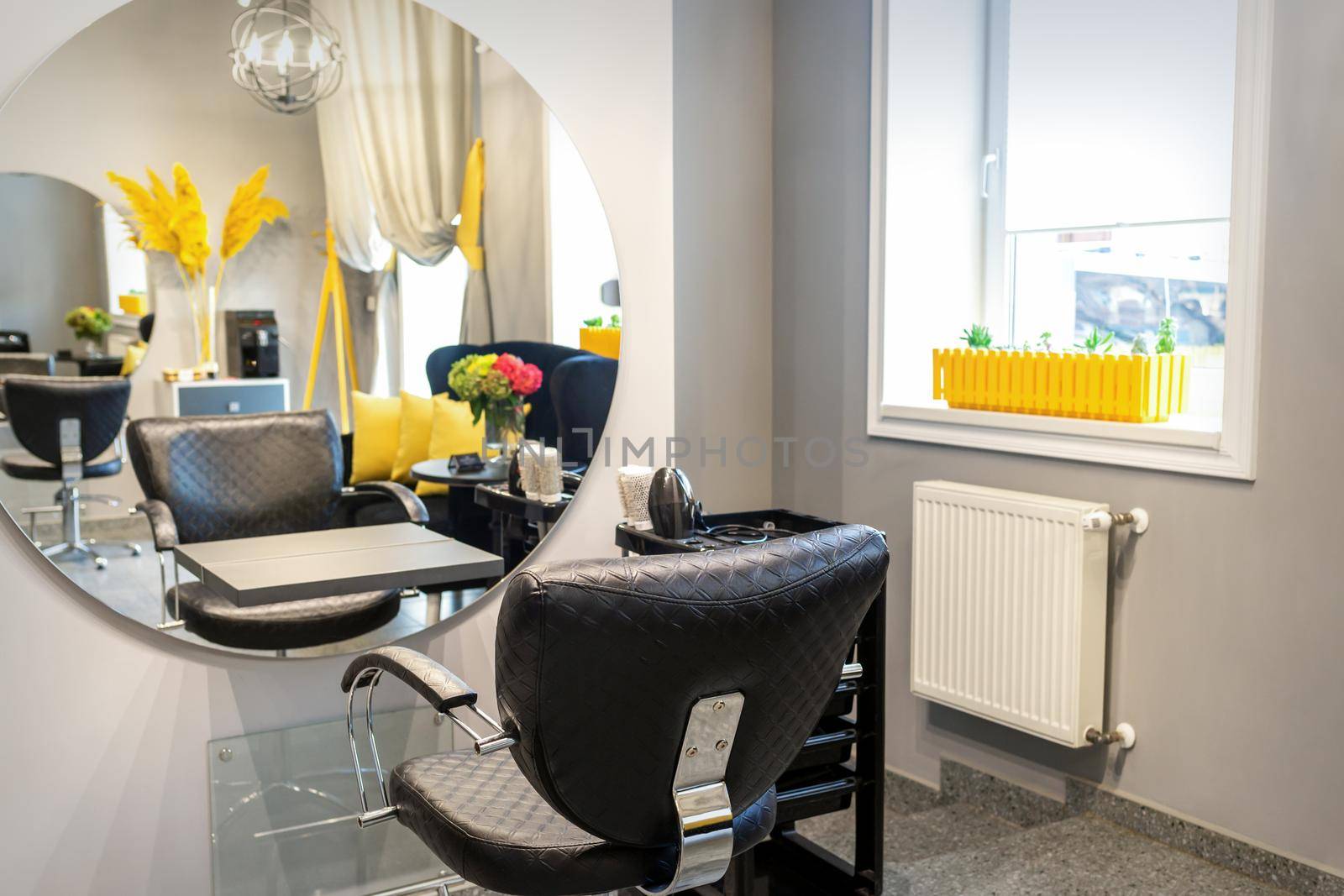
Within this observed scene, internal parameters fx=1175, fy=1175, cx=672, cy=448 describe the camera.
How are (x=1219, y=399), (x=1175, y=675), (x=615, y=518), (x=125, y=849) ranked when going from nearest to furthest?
(x=125, y=849), (x=1175, y=675), (x=1219, y=399), (x=615, y=518)

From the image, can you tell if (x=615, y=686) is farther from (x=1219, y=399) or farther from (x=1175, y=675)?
(x=1219, y=399)

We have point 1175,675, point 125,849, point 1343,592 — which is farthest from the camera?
point 1175,675

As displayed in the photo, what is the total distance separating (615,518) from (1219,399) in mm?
1472

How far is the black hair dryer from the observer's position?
2.51 metres

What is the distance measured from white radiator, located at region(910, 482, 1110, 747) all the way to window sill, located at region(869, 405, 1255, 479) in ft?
0.39

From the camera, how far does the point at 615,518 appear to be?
298cm

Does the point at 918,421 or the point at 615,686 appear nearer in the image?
the point at 615,686

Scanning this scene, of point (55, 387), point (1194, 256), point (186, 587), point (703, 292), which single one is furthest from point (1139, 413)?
point (55, 387)

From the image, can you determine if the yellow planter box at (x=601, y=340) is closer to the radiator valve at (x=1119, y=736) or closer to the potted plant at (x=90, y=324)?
the potted plant at (x=90, y=324)

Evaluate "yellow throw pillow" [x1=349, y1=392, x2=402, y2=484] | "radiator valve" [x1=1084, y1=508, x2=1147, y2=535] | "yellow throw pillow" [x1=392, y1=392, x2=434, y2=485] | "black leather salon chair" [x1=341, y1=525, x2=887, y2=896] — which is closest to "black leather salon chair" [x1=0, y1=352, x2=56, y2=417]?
"yellow throw pillow" [x1=349, y1=392, x2=402, y2=484]

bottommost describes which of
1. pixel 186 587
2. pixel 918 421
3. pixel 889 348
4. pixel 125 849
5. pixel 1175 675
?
pixel 125 849

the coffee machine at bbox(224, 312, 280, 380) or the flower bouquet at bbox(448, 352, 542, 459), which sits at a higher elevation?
the coffee machine at bbox(224, 312, 280, 380)

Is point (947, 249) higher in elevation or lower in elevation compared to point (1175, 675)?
higher

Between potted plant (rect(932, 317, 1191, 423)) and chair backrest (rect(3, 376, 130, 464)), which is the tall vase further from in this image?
potted plant (rect(932, 317, 1191, 423))
